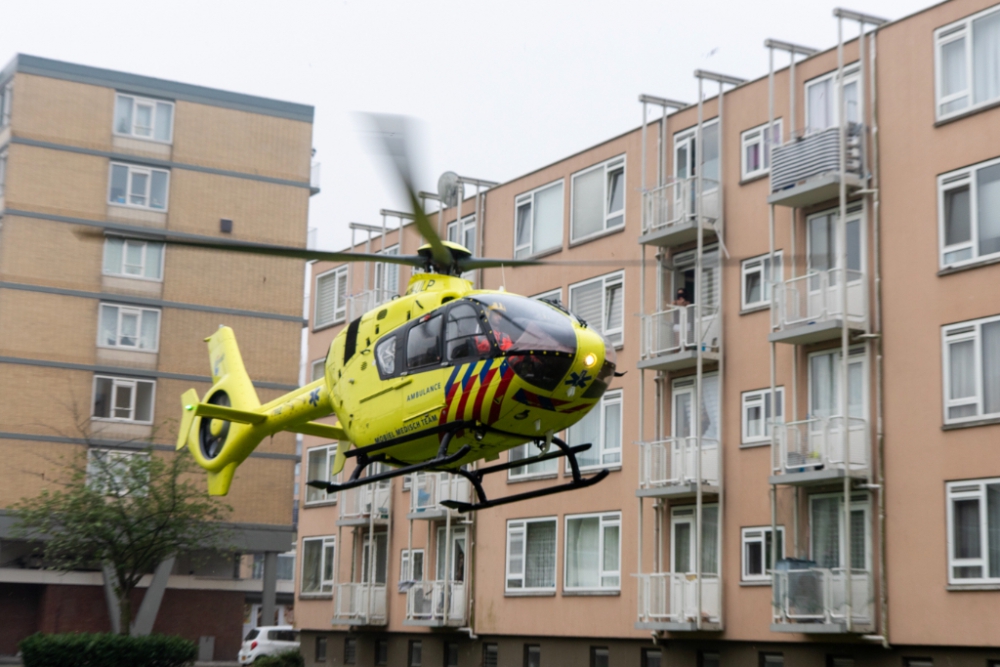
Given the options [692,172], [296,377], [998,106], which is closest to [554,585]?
[692,172]

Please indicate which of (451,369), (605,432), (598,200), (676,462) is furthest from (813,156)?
(451,369)

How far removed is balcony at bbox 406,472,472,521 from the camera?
3406 centimetres

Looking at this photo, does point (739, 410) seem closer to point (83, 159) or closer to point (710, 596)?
point (710, 596)

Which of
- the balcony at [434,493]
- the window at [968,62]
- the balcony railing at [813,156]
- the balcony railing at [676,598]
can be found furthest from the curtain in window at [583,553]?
the window at [968,62]

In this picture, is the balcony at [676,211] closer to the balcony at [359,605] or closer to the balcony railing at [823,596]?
the balcony railing at [823,596]

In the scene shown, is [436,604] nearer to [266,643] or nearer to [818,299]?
[266,643]

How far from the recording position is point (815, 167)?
25.1 metres

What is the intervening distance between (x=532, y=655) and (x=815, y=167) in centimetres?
1388

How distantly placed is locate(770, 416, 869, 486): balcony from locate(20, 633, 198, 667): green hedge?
18454 mm

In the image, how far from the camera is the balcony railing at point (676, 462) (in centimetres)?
2728

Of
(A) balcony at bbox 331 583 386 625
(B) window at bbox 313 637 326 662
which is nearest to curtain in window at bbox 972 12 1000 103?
(A) balcony at bbox 331 583 386 625

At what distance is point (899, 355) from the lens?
23859 millimetres

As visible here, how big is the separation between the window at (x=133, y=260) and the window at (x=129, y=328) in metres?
1.37

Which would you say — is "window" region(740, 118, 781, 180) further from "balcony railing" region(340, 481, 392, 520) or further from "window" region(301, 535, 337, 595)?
"window" region(301, 535, 337, 595)
